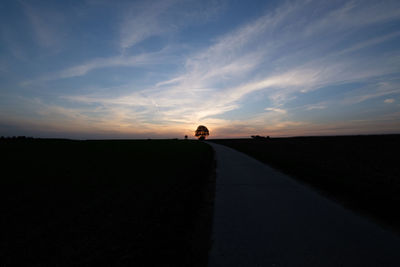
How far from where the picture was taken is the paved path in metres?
2.95

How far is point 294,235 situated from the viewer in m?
3.64

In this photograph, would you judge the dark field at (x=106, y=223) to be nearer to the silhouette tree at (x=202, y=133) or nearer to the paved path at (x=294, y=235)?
the paved path at (x=294, y=235)

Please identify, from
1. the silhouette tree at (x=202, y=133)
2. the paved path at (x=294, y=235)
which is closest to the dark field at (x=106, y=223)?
the paved path at (x=294, y=235)

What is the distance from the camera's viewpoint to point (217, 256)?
304 cm

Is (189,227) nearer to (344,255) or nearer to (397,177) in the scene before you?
(344,255)

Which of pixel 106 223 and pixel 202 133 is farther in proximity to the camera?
pixel 202 133

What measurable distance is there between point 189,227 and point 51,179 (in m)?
9.36

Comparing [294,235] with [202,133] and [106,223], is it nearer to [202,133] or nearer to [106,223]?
[106,223]

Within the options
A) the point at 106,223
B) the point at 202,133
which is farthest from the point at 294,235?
the point at 202,133

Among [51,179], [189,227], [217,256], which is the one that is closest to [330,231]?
[217,256]

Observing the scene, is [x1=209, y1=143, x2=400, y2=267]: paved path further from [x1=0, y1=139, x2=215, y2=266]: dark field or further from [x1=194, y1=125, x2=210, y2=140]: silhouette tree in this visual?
[x1=194, y1=125, x2=210, y2=140]: silhouette tree

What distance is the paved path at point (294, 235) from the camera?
2945mm

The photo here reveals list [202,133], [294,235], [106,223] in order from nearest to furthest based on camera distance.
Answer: [294,235], [106,223], [202,133]

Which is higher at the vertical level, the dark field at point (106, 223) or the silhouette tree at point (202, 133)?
the silhouette tree at point (202, 133)
